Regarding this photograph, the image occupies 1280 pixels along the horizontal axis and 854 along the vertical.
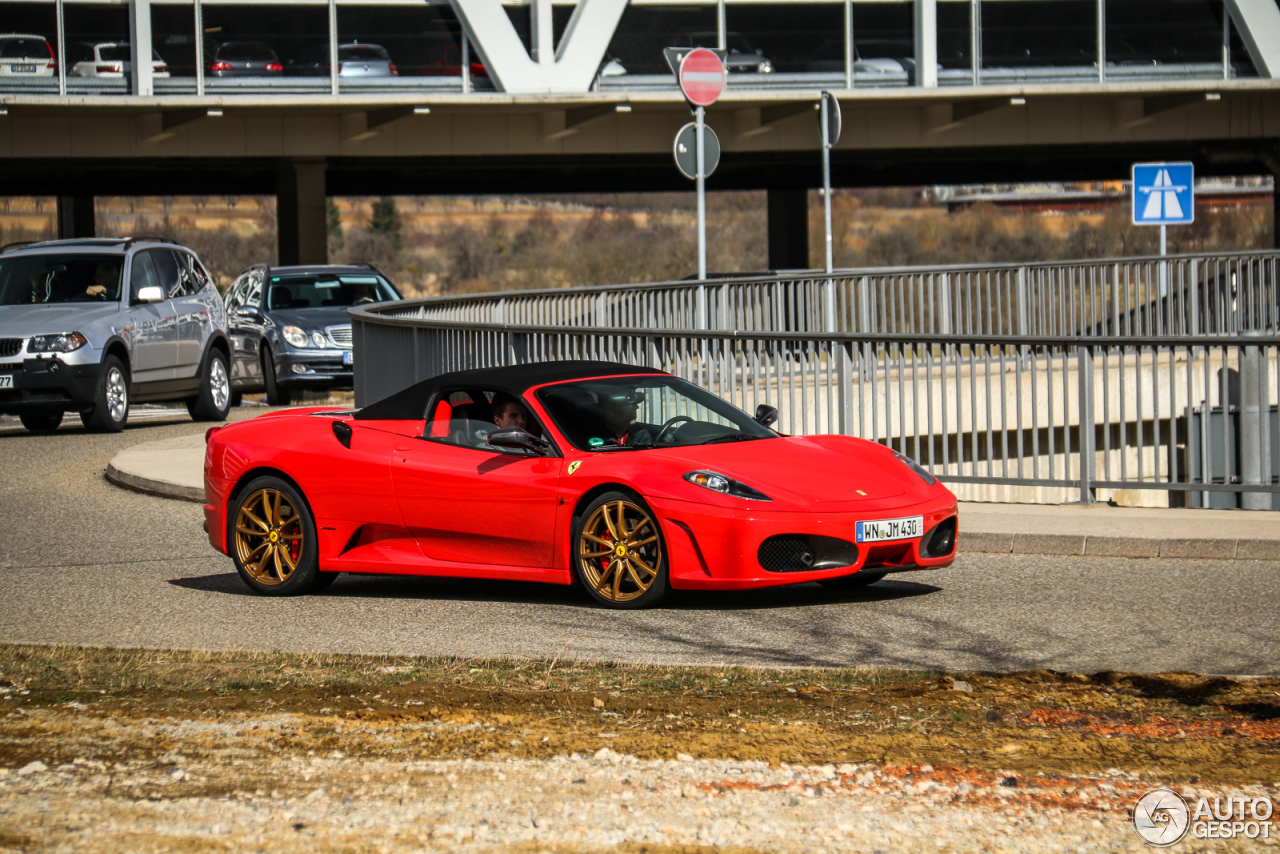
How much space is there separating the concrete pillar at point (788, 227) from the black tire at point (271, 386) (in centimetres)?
2887

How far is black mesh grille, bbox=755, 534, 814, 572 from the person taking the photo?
322 inches

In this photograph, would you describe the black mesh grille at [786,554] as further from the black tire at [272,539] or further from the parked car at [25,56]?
the parked car at [25,56]

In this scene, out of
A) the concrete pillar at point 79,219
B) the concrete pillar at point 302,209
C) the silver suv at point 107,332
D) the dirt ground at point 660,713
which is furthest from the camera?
the concrete pillar at point 79,219

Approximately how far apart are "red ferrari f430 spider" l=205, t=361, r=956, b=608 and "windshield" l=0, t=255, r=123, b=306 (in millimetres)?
10566

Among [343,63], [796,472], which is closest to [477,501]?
[796,472]

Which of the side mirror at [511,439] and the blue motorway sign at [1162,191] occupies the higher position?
the blue motorway sign at [1162,191]

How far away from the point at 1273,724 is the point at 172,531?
8.40 metres

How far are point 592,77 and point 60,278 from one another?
635 inches

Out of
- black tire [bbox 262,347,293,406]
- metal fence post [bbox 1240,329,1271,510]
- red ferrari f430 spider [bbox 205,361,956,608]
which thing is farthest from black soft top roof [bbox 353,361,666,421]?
black tire [bbox 262,347,293,406]

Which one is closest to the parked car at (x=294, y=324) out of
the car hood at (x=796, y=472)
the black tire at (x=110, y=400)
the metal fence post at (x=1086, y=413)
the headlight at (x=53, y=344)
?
the black tire at (x=110, y=400)

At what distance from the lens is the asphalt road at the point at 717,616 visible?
7242 millimetres

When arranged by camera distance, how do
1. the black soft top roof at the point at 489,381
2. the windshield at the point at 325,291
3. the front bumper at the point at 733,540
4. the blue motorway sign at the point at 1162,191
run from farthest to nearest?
the windshield at the point at 325,291 < the blue motorway sign at the point at 1162,191 < the black soft top roof at the point at 489,381 < the front bumper at the point at 733,540

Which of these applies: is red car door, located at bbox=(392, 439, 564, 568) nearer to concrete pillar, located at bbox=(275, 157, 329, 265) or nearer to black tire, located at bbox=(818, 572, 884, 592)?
black tire, located at bbox=(818, 572, 884, 592)

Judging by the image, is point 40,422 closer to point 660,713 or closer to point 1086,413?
point 1086,413
